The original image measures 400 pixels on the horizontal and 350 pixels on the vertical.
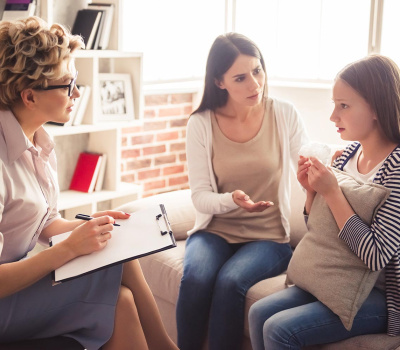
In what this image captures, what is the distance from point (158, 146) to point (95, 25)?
1246mm

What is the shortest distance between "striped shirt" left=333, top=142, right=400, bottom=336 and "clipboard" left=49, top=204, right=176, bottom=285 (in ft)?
1.91

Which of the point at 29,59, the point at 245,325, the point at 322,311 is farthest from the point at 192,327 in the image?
the point at 29,59

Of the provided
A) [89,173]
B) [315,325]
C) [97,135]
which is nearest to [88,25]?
[97,135]

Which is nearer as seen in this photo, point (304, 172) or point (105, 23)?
point (304, 172)

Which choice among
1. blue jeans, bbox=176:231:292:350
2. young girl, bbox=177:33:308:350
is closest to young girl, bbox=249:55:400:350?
blue jeans, bbox=176:231:292:350

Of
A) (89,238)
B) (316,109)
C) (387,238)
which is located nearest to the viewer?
(89,238)

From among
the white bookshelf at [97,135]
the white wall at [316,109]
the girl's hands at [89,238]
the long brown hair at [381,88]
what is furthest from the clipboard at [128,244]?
the white wall at [316,109]

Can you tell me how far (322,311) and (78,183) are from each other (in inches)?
80.6

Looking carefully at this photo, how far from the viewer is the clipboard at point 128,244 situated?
1787 millimetres

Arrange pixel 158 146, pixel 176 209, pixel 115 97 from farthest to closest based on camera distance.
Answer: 1. pixel 158 146
2. pixel 115 97
3. pixel 176 209

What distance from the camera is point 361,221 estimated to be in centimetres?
200

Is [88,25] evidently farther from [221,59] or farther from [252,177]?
[252,177]

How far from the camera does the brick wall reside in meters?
4.30

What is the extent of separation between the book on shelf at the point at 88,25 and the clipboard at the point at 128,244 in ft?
5.31
